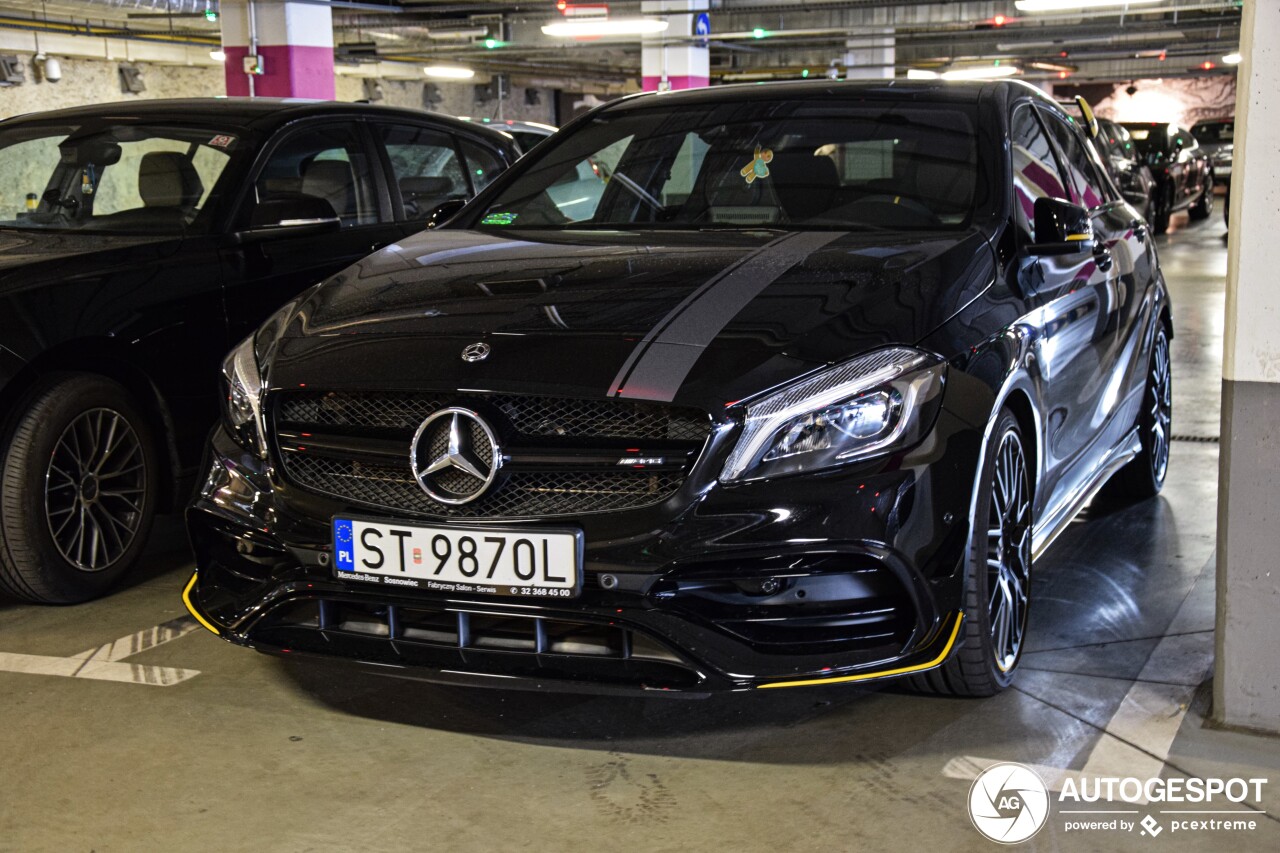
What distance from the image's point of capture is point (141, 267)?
4.04 metres

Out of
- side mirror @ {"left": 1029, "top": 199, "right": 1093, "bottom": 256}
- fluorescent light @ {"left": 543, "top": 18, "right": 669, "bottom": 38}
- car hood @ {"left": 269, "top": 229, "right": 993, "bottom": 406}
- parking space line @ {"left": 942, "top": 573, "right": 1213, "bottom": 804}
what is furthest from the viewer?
fluorescent light @ {"left": 543, "top": 18, "right": 669, "bottom": 38}

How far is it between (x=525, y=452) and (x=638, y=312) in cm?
39

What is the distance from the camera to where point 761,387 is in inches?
99.0

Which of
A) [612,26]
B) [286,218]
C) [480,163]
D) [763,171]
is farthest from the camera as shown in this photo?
[612,26]

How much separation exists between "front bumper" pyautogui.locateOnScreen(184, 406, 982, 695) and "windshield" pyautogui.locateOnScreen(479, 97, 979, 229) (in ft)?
3.06

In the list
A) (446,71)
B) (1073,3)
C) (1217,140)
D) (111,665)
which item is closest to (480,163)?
(111,665)

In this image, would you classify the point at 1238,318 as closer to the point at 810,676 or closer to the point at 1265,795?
the point at 1265,795

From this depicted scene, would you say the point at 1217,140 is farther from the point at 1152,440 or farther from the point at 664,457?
the point at 664,457

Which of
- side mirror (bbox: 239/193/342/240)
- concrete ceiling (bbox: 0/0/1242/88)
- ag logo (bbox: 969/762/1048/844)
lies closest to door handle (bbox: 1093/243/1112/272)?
ag logo (bbox: 969/762/1048/844)

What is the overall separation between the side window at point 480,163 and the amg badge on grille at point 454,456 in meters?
3.13

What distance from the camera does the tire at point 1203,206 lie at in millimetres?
21750

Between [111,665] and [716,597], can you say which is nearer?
[716,597]

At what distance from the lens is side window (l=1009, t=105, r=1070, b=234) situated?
341cm

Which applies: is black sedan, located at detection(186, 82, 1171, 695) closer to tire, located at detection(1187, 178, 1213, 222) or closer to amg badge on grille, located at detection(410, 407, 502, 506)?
amg badge on grille, located at detection(410, 407, 502, 506)
